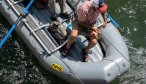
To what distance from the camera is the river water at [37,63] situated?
8.60 metres

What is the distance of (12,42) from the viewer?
365 inches

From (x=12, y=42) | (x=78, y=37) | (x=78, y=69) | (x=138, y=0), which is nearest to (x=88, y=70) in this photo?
(x=78, y=69)

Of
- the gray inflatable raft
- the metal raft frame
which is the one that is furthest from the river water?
the metal raft frame

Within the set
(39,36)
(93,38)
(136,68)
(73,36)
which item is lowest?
(136,68)

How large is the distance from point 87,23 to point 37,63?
1.87 m

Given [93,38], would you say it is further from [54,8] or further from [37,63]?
[37,63]

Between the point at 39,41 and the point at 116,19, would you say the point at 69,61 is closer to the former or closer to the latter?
the point at 39,41

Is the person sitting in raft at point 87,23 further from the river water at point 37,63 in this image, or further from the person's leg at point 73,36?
the river water at point 37,63

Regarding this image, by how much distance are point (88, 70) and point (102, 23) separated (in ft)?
4.84

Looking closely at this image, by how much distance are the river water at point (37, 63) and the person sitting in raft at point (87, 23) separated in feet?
3.76

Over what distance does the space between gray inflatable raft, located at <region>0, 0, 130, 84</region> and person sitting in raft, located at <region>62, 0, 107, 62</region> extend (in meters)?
0.28

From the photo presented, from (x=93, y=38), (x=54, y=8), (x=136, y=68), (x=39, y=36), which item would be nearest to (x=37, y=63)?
(x=39, y=36)

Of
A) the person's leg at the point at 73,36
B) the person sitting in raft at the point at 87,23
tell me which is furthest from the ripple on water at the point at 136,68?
the person's leg at the point at 73,36

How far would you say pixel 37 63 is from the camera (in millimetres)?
8859
